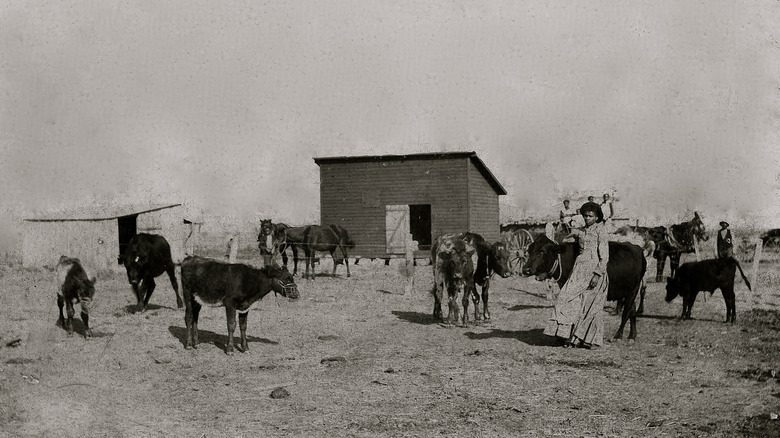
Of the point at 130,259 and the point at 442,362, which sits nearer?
the point at 442,362

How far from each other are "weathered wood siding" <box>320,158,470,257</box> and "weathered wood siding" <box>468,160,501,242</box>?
1.71 ft

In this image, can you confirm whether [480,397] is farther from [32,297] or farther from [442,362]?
[32,297]

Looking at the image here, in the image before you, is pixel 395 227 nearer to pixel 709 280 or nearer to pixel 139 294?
pixel 139 294

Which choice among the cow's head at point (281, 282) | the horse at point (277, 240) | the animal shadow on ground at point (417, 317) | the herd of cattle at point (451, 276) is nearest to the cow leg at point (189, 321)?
the herd of cattle at point (451, 276)

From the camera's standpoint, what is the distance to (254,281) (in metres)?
9.77

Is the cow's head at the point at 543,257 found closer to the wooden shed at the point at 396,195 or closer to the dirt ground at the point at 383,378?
the dirt ground at the point at 383,378

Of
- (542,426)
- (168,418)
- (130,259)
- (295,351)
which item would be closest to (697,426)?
(542,426)

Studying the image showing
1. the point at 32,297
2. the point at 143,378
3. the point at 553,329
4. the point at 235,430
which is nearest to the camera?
the point at 235,430

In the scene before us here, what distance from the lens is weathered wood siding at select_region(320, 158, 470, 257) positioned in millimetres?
28172

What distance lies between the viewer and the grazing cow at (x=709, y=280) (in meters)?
12.6

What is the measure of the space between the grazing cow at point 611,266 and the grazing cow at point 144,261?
8314 millimetres

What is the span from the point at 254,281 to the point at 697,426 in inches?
255

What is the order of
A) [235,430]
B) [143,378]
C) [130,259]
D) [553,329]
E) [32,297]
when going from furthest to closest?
[32,297], [130,259], [553,329], [143,378], [235,430]

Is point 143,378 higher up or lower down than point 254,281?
lower down
